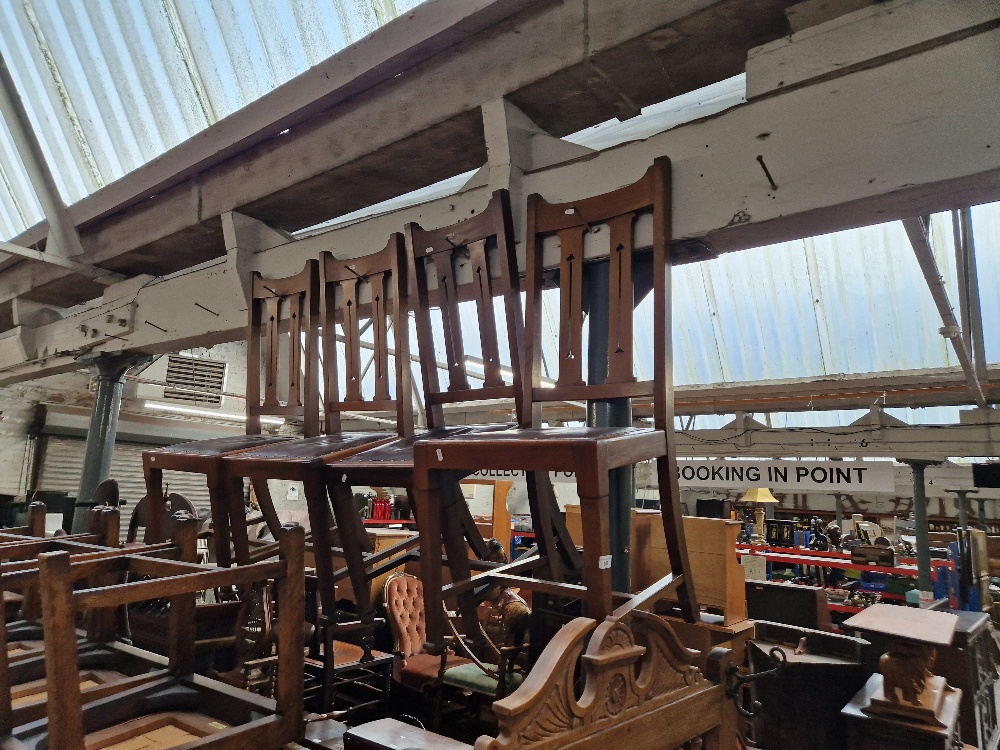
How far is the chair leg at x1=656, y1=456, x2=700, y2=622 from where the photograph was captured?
1.67 meters

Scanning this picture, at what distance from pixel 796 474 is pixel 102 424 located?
18.7 ft

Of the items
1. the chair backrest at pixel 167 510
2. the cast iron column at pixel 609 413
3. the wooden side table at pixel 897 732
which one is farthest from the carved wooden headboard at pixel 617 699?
the chair backrest at pixel 167 510

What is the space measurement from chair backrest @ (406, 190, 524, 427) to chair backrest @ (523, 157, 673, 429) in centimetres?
10

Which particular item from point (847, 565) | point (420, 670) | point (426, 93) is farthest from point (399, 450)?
point (847, 565)

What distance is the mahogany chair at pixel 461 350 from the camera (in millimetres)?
1938

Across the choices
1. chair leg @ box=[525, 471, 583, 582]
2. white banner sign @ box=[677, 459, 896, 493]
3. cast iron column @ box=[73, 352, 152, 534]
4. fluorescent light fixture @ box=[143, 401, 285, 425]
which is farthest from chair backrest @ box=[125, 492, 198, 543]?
fluorescent light fixture @ box=[143, 401, 285, 425]

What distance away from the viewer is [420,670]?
3.99 m

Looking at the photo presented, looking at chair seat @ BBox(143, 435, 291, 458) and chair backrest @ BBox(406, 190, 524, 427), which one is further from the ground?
chair backrest @ BBox(406, 190, 524, 427)

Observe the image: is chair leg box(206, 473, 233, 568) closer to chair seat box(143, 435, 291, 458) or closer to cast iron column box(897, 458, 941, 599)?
chair seat box(143, 435, 291, 458)

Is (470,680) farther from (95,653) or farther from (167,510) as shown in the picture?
(95,653)

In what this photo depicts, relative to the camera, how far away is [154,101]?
3.18 metres

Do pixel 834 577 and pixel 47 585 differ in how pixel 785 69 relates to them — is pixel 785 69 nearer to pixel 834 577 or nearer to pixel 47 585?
pixel 47 585

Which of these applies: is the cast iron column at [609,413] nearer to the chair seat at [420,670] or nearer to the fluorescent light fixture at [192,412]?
the chair seat at [420,670]

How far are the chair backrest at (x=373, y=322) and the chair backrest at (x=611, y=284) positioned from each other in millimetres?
587
